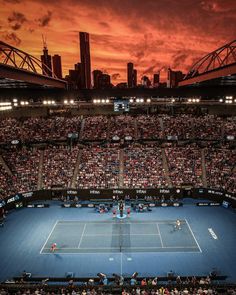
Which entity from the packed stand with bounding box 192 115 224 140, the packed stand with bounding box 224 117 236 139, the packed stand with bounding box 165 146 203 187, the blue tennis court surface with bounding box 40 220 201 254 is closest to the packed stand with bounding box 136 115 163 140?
the packed stand with bounding box 165 146 203 187

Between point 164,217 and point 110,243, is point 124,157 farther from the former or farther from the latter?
point 110,243

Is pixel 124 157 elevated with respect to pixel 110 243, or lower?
elevated

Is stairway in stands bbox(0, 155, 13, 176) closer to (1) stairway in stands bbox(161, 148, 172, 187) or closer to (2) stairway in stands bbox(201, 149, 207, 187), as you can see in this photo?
(1) stairway in stands bbox(161, 148, 172, 187)

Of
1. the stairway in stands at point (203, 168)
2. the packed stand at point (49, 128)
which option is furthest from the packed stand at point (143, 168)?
the packed stand at point (49, 128)

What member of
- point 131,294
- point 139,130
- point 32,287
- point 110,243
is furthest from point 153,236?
point 139,130

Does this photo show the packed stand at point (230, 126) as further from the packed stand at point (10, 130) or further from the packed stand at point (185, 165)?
the packed stand at point (10, 130)

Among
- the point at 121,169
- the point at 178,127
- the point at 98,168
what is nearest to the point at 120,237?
the point at 121,169
